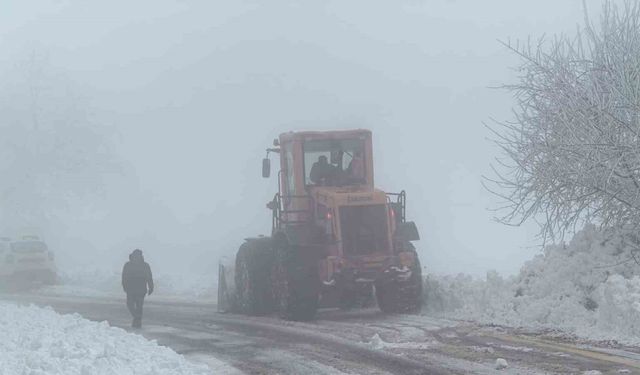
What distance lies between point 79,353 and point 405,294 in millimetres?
7304

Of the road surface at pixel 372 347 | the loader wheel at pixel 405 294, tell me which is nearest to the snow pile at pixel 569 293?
the loader wheel at pixel 405 294

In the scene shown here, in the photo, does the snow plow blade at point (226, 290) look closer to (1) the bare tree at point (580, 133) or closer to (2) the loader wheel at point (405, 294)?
(2) the loader wheel at point (405, 294)

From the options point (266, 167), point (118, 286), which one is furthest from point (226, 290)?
point (118, 286)

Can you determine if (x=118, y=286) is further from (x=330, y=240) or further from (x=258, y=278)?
(x=330, y=240)

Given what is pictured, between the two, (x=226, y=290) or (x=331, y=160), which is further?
(x=226, y=290)

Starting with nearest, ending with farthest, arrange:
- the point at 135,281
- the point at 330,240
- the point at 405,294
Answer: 1. the point at 330,240
2. the point at 405,294
3. the point at 135,281

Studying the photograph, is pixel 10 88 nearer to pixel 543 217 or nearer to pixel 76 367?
pixel 543 217

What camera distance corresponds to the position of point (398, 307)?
51.1 ft

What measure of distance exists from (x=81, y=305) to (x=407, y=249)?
972cm

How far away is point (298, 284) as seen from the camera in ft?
48.6

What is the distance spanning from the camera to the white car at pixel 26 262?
29.9 meters

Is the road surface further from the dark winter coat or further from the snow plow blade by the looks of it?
the snow plow blade

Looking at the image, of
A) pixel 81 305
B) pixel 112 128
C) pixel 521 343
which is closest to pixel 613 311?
pixel 521 343

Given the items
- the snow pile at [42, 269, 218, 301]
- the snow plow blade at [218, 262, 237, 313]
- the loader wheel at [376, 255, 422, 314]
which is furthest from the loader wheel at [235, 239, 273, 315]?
the snow pile at [42, 269, 218, 301]
